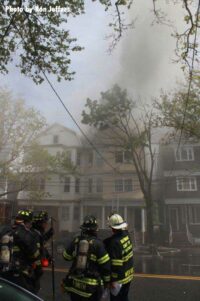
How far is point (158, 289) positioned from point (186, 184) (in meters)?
23.8

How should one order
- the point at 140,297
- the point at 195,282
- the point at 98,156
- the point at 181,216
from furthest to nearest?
the point at 98,156 → the point at 181,216 → the point at 195,282 → the point at 140,297

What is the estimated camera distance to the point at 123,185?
105ft

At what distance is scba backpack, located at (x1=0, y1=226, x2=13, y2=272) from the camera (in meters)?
4.61

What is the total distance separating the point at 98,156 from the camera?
33406 millimetres

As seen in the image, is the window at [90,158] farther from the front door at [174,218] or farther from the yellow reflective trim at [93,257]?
the yellow reflective trim at [93,257]

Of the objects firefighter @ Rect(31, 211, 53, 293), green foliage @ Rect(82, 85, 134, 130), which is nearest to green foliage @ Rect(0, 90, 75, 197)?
green foliage @ Rect(82, 85, 134, 130)

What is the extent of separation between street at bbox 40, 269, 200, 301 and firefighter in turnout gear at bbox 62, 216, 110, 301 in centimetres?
246

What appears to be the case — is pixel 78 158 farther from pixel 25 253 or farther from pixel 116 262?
pixel 116 262

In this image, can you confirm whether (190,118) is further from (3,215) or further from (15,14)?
(3,215)

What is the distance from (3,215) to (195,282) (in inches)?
993

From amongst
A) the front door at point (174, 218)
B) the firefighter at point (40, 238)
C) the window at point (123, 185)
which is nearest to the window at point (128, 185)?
the window at point (123, 185)

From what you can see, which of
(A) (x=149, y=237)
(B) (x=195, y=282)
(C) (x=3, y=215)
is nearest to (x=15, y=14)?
(B) (x=195, y=282)

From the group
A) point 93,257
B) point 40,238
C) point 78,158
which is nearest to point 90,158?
point 78,158

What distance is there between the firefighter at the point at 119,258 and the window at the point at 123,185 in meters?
27.0
